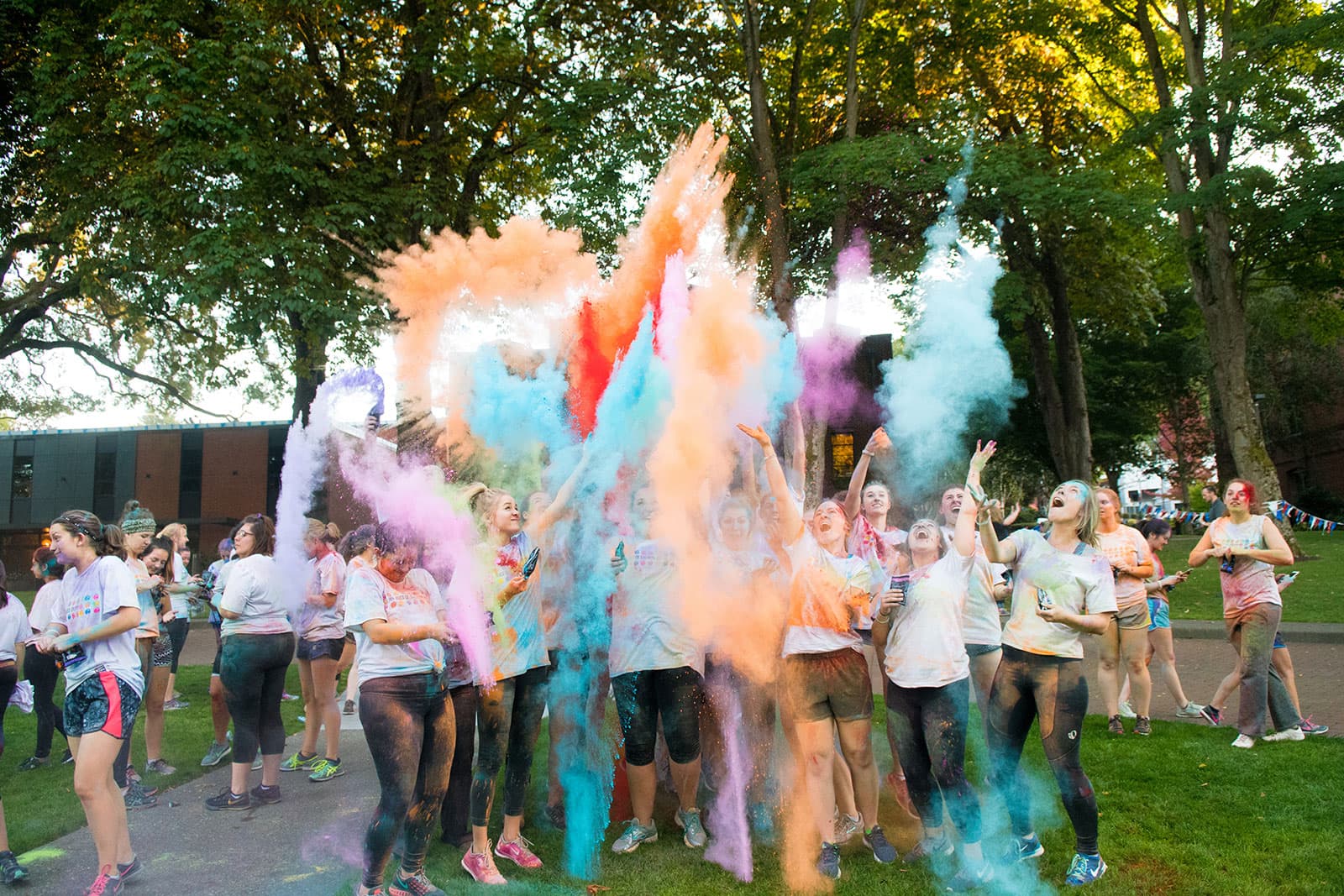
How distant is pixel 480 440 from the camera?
5.95 m

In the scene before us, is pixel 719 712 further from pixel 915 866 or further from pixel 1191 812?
pixel 1191 812

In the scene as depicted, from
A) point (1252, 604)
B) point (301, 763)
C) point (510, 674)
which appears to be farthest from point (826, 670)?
point (301, 763)

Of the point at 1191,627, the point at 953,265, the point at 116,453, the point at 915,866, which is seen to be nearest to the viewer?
the point at 915,866

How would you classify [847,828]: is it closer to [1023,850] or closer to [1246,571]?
[1023,850]

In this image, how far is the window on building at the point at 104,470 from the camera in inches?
1598

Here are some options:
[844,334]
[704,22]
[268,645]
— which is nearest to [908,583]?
[268,645]

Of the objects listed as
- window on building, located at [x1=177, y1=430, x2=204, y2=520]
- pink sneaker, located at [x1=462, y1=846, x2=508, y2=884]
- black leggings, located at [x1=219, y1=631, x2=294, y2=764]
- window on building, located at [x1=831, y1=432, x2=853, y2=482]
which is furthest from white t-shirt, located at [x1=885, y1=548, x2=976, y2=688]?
window on building, located at [x1=177, y1=430, x2=204, y2=520]

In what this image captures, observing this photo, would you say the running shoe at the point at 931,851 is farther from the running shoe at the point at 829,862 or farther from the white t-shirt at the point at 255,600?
the white t-shirt at the point at 255,600

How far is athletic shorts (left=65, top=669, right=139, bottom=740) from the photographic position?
4.23 metres

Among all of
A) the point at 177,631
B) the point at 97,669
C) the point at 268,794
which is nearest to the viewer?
the point at 97,669

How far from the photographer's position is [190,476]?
1563 inches

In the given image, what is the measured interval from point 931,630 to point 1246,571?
3.33 m

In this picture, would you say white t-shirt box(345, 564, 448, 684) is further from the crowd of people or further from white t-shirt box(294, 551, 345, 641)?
white t-shirt box(294, 551, 345, 641)

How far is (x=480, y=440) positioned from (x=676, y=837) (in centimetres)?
265
